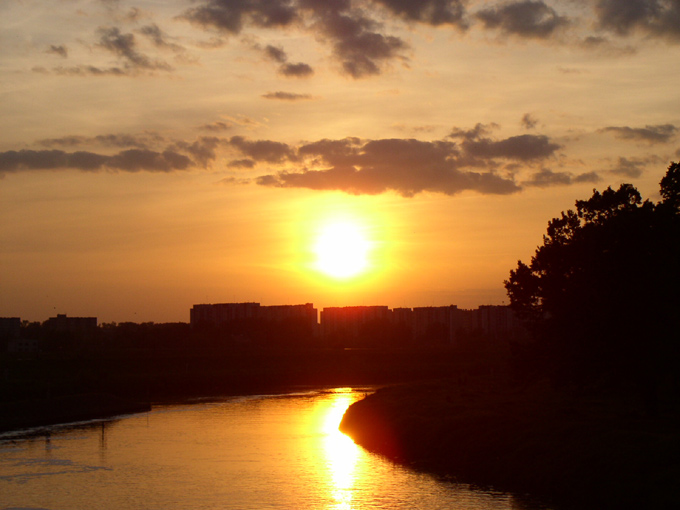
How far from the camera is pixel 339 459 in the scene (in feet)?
135

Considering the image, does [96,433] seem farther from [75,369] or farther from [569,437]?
[75,369]

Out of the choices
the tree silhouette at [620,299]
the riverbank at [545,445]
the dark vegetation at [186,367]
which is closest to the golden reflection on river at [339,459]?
the riverbank at [545,445]

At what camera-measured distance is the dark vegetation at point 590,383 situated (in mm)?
29359

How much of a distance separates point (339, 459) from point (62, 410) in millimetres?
34929

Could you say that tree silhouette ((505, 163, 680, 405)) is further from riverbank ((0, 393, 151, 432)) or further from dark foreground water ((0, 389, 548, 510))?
riverbank ((0, 393, 151, 432))

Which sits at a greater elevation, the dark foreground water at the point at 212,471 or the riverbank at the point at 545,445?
the riverbank at the point at 545,445

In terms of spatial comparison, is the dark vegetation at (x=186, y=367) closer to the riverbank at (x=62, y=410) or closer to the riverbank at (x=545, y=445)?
the riverbank at (x=62, y=410)

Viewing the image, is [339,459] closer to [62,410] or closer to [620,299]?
[620,299]

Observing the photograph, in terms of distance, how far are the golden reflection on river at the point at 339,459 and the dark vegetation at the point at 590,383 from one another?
A: 209cm

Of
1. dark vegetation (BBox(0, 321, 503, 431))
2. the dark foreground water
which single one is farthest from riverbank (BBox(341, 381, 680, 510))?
dark vegetation (BBox(0, 321, 503, 431))

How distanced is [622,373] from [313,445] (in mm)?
20672

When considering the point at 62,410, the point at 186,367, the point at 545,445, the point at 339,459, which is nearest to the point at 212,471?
the point at 339,459

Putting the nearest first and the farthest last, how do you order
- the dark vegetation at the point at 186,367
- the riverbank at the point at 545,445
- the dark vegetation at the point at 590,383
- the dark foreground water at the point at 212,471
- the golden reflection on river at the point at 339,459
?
the riverbank at the point at 545,445, the dark vegetation at the point at 590,383, the dark foreground water at the point at 212,471, the golden reflection on river at the point at 339,459, the dark vegetation at the point at 186,367

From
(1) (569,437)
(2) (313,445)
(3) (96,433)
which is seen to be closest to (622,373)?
(1) (569,437)
